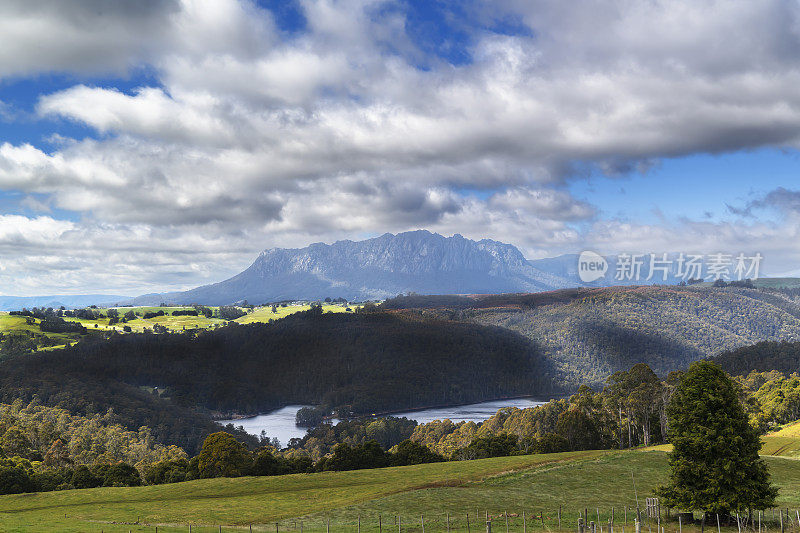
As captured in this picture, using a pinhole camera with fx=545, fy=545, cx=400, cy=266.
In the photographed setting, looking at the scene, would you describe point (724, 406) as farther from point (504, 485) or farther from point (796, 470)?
point (796, 470)

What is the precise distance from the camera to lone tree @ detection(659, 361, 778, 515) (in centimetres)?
3966

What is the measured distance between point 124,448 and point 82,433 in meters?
15.9

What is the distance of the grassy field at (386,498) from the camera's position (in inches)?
1836

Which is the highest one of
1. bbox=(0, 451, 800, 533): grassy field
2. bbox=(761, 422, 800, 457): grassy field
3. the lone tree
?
the lone tree

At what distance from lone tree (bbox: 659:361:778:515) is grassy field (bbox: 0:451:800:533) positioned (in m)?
3.28

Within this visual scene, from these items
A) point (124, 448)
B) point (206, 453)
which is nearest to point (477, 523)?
point (206, 453)

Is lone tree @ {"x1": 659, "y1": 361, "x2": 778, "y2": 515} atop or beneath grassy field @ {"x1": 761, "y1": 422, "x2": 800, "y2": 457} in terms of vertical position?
atop

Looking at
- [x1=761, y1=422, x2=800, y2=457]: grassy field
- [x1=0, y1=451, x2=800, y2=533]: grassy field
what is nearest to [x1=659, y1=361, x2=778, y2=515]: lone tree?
[x1=0, y1=451, x2=800, y2=533]: grassy field

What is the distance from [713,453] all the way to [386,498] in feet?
100

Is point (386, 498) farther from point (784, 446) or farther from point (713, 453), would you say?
point (784, 446)

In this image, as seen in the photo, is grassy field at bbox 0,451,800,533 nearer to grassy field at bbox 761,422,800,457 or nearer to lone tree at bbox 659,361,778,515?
lone tree at bbox 659,361,778,515

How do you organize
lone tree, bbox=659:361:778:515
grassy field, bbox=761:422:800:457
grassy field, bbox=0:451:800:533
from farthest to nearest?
1. grassy field, bbox=761:422:800:457
2. grassy field, bbox=0:451:800:533
3. lone tree, bbox=659:361:778:515

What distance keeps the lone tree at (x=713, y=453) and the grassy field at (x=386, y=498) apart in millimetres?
3275

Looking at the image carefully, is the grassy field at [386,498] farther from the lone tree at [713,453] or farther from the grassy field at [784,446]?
the grassy field at [784,446]
